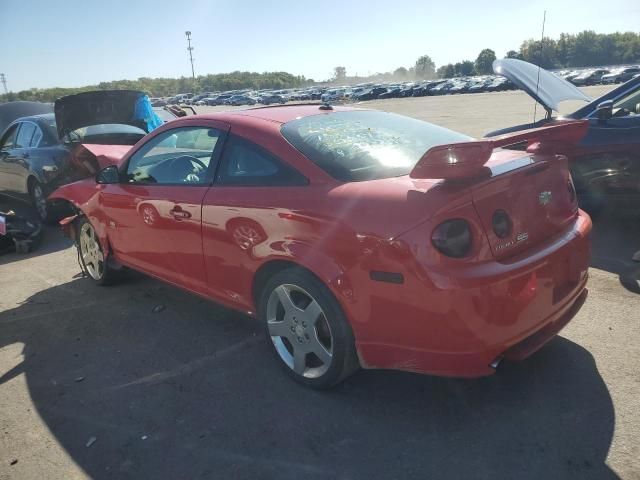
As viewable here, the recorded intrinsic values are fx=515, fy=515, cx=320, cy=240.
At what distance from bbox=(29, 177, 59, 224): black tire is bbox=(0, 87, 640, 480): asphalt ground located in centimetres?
388

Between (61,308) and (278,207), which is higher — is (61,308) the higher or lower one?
the lower one

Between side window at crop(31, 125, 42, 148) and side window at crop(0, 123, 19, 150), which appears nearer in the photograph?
side window at crop(31, 125, 42, 148)

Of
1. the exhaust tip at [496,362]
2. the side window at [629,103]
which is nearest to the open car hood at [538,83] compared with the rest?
the side window at [629,103]

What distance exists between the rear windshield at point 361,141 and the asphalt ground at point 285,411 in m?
1.24

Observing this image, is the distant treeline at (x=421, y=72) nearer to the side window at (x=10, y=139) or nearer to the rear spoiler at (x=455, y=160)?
the side window at (x=10, y=139)

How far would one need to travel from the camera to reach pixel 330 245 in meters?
2.62

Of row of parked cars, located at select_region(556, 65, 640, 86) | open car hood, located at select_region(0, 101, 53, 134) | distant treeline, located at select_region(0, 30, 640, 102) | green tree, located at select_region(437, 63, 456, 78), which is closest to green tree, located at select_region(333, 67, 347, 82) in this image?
distant treeline, located at select_region(0, 30, 640, 102)

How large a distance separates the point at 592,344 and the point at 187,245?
8.93 feet

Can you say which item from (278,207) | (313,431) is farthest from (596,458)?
(278,207)

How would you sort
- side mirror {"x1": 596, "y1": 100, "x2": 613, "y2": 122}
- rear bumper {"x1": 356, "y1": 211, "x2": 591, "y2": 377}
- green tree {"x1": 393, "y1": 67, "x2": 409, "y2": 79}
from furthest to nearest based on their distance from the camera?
green tree {"x1": 393, "y1": 67, "x2": 409, "y2": 79} < side mirror {"x1": 596, "y1": 100, "x2": 613, "y2": 122} < rear bumper {"x1": 356, "y1": 211, "x2": 591, "y2": 377}

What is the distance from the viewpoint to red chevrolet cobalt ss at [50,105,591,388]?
7.75 feet

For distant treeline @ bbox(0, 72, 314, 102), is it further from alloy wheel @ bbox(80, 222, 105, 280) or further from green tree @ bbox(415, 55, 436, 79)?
alloy wheel @ bbox(80, 222, 105, 280)

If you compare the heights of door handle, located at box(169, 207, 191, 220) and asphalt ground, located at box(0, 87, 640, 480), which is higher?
door handle, located at box(169, 207, 191, 220)

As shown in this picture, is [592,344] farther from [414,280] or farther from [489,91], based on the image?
[489,91]
